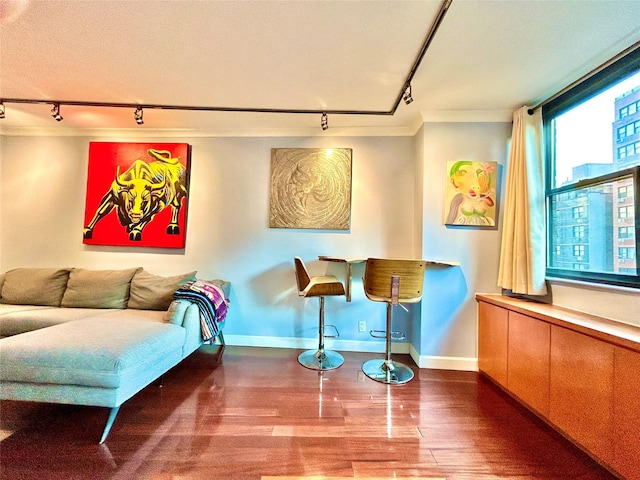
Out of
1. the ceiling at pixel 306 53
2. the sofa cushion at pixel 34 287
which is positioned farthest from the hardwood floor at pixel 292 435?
the ceiling at pixel 306 53

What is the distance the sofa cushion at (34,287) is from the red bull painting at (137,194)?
49 cm

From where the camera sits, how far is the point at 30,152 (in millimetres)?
3146

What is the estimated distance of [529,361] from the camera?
5.95 feet

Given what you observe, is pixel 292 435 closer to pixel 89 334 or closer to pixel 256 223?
pixel 89 334

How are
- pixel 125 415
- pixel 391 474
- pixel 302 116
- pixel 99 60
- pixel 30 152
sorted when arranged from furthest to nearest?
pixel 30 152 → pixel 302 116 → pixel 99 60 → pixel 125 415 → pixel 391 474

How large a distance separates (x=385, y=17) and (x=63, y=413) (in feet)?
10.2

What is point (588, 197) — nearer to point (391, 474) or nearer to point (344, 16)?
point (344, 16)

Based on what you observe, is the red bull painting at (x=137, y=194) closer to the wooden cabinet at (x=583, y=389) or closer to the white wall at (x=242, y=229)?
the white wall at (x=242, y=229)

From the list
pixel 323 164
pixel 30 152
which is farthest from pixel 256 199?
pixel 30 152

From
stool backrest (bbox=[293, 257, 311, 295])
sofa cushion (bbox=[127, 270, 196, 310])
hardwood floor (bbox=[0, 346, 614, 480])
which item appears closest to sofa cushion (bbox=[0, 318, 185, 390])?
hardwood floor (bbox=[0, 346, 614, 480])

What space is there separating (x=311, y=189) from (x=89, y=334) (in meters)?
2.17

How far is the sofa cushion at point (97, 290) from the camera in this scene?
2621mm

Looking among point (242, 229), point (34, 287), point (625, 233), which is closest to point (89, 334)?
point (242, 229)

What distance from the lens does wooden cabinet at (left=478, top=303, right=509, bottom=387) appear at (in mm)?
2080
